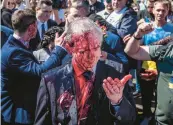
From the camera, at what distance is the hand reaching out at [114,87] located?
1728mm

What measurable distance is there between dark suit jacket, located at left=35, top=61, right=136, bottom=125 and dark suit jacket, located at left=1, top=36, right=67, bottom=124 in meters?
Result: 0.67

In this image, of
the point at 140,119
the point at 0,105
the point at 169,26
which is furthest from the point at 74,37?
the point at 140,119

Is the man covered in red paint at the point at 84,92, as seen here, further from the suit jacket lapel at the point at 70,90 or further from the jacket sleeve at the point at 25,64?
the jacket sleeve at the point at 25,64

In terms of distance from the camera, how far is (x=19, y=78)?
2.55 meters

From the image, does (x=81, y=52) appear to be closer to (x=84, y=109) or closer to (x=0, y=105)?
(x=84, y=109)

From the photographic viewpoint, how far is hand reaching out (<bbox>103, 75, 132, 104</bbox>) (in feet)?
5.67

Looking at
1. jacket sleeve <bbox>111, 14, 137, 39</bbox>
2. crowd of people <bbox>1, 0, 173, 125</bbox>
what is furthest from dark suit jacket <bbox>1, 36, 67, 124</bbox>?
jacket sleeve <bbox>111, 14, 137, 39</bbox>

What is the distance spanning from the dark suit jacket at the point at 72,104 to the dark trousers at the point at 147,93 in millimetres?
2382

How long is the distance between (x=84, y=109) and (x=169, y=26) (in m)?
2.23

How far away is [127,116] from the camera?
1.75 meters

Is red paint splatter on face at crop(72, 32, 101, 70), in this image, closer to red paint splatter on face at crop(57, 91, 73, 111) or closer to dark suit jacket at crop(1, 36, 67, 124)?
red paint splatter on face at crop(57, 91, 73, 111)

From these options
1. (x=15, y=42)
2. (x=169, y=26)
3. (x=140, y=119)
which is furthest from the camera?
(x=140, y=119)

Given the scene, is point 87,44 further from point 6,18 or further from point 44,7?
point 6,18

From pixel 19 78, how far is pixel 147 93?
2101mm
